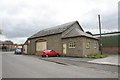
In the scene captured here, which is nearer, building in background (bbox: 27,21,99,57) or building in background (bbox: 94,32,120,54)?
building in background (bbox: 27,21,99,57)

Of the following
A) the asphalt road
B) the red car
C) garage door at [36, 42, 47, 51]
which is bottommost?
the asphalt road

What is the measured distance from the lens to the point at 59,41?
3662 centimetres

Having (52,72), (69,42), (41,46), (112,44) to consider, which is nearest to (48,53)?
(69,42)

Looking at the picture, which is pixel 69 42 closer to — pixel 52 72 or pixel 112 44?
pixel 112 44

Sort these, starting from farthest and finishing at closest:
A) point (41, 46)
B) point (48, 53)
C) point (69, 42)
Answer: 1. point (41, 46)
2. point (48, 53)
3. point (69, 42)

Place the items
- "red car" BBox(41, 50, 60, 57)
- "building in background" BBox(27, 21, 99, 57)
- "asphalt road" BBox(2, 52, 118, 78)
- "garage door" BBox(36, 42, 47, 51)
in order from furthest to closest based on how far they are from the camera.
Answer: "garage door" BBox(36, 42, 47, 51)
"red car" BBox(41, 50, 60, 57)
"building in background" BBox(27, 21, 99, 57)
"asphalt road" BBox(2, 52, 118, 78)

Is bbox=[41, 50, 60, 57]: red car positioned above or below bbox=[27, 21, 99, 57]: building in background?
below

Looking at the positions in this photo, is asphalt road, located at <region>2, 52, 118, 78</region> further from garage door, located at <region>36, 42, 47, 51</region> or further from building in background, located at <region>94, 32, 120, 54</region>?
building in background, located at <region>94, 32, 120, 54</region>

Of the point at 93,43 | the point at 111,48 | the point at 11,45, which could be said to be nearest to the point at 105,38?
the point at 111,48

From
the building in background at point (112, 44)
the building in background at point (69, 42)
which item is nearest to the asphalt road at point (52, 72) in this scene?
the building in background at point (69, 42)

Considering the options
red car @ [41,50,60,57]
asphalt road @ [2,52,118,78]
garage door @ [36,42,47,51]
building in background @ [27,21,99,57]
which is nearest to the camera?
asphalt road @ [2,52,118,78]

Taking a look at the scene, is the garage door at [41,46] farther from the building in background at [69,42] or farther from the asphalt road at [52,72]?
the asphalt road at [52,72]

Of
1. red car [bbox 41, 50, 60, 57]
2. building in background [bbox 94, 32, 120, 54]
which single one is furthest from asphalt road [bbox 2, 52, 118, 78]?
building in background [bbox 94, 32, 120, 54]

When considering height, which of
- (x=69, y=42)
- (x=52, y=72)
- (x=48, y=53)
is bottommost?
(x=52, y=72)
